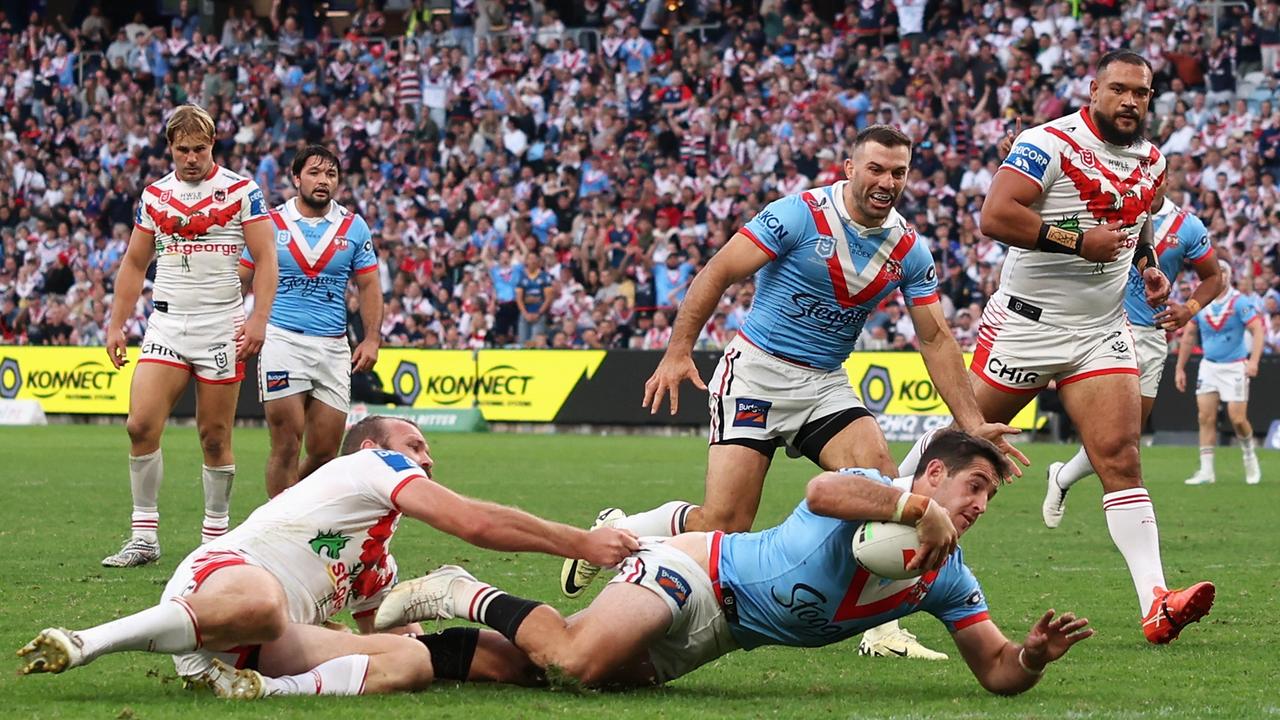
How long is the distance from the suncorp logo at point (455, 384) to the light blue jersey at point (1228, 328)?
1177 centimetres

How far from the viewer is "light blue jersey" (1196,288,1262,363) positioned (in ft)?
63.5

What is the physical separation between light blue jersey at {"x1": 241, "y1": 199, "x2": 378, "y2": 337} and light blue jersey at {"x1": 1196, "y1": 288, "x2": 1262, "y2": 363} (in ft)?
35.7

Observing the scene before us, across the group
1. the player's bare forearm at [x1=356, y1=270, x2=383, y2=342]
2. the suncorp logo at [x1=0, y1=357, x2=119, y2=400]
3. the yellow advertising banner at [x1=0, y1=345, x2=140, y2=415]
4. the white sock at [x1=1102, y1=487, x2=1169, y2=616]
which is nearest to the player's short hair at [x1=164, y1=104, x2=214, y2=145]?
the player's bare forearm at [x1=356, y1=270, x2=383, y2=342]

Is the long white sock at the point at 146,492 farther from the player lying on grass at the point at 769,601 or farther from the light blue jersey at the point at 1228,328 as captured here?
the light blue jersey at the point at 1228,328

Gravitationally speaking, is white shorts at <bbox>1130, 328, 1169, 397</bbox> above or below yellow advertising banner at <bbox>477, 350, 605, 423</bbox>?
above

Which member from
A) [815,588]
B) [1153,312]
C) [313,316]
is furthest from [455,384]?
[815,588]

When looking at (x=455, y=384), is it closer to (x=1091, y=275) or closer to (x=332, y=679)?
(x=1091, y=275)

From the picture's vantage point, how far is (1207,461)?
61.4 feet

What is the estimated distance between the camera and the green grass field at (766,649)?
19.6 ft

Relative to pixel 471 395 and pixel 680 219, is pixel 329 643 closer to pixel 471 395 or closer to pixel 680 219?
pixel 471 395

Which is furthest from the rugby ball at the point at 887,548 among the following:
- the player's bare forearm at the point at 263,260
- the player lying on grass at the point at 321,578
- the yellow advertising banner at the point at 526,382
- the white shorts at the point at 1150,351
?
the yellow advertising banner at the point at 526,382

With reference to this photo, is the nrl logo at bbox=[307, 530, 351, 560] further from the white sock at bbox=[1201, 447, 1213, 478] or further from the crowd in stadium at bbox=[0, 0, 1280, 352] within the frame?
the crowd in stadium at bbox=[0, 0, 1280, 352]

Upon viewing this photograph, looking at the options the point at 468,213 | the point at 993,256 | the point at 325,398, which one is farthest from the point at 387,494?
the point at 468,213

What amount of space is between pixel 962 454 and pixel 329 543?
2.25 meters
